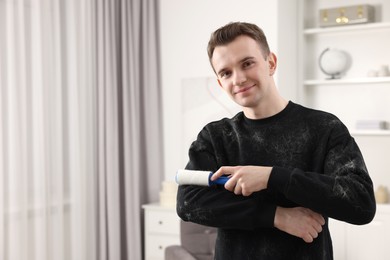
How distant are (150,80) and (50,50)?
1065mm

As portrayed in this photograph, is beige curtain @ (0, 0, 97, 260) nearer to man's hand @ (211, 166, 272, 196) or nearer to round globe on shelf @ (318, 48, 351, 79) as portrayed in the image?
round globe on shelf @ (318, 48, 351, 79)

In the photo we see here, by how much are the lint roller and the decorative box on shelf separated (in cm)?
320

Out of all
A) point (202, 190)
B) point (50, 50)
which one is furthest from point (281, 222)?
point (50, 50)

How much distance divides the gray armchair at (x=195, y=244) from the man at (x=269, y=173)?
6.51 feet

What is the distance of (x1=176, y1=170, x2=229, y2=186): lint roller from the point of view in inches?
53.5

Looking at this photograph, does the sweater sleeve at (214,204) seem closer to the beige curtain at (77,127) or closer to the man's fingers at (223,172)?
the man's fingers at (223,172)

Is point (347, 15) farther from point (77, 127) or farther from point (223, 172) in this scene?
point (223, 172)

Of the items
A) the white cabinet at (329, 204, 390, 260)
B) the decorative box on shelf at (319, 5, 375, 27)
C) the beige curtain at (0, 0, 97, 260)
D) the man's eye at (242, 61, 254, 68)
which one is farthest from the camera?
the decorative box on shelf at (319, 5, 375, 27)

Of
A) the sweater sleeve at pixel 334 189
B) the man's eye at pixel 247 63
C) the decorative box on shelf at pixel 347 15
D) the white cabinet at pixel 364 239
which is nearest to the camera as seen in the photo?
the sweater sleeve at pixel 334 189

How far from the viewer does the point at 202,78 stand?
455 centimetres

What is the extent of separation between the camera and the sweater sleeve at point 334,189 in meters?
1.30

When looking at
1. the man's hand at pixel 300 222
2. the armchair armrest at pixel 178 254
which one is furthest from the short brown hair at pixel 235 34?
the armchair armrest at pixel 178 254

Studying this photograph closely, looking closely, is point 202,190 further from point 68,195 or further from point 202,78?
point 202,78

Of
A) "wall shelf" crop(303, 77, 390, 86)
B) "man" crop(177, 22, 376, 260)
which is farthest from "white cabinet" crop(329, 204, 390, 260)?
"man" crop(177, 22, 376, 260)
